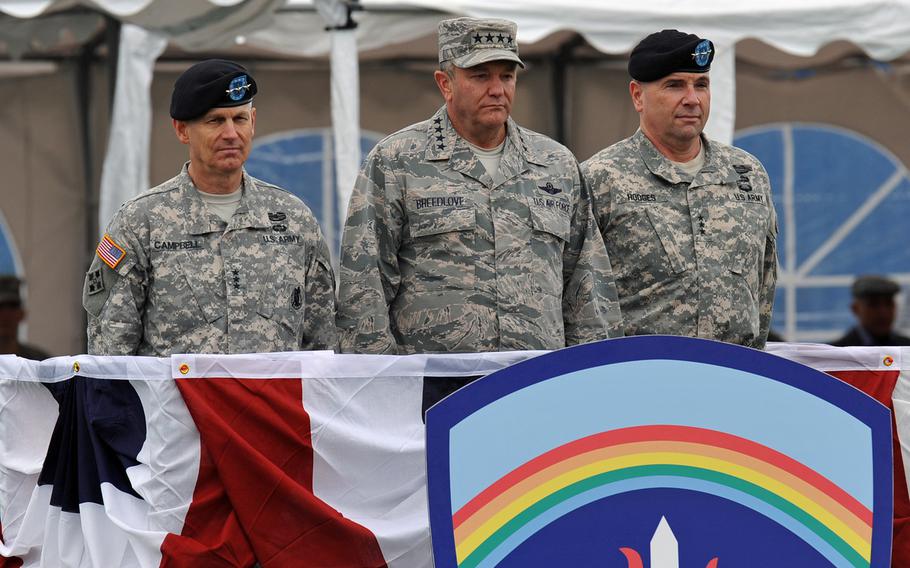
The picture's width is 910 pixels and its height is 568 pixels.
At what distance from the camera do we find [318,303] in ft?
12.2

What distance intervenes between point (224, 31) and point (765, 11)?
259cm

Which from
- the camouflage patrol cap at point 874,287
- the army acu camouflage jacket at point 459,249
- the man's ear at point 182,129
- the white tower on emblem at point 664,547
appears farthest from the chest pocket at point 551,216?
the camouflage patrol cap at point 874,287

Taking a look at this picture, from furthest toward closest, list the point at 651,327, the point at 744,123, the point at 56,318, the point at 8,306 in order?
the point at 744,123 < the point at 56,318 < the point at 8,306 < the point at 651,327

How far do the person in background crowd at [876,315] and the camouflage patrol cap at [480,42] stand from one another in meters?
4.27

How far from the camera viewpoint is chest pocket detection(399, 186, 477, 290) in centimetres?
363

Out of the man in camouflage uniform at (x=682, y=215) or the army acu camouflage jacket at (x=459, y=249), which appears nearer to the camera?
the army acu camouflage jacket at (x=459, y=249)

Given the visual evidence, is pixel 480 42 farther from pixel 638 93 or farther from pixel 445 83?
pixel 638 93

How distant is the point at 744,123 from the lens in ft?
26.9

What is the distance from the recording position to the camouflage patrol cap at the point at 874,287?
7.51m

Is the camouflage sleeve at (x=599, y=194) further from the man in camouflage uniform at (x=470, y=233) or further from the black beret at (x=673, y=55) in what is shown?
the black beret at (x=673, y=55)

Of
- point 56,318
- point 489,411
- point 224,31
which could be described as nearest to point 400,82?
point 224,31

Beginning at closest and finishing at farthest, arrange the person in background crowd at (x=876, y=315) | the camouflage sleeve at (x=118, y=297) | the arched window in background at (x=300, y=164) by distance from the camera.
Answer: the camouflage sleeve at (x=118, y=297) < the person in background crowd at (x=876, y=315) < the arched window in background at (x=300, y=164)

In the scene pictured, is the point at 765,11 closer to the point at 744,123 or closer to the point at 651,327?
the point at 744,123

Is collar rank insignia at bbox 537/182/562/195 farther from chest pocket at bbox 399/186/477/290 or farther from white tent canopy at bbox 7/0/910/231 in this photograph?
white tent canopy at bbox 7/0/910/231
